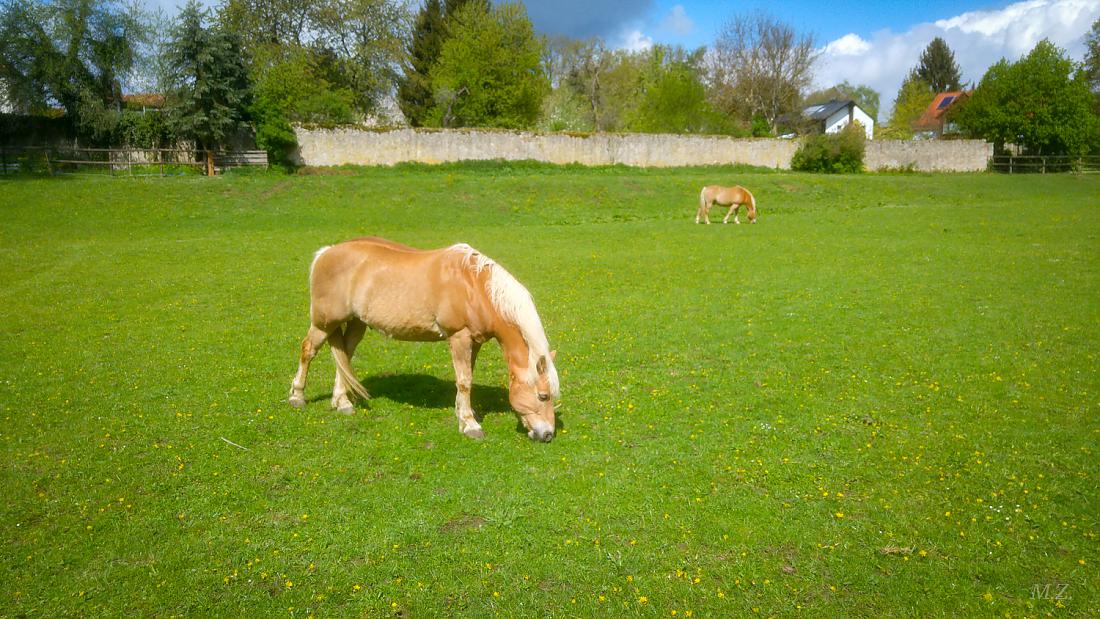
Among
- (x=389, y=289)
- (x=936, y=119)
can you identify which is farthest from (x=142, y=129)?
(x=936, y=119)

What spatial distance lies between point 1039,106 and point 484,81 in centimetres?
4688

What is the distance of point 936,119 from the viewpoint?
8406 centimetres

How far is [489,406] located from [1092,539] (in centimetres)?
578

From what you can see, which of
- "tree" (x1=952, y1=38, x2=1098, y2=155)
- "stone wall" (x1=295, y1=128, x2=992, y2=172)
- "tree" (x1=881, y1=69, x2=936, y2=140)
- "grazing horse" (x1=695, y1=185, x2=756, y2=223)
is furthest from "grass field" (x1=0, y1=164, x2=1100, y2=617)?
"tree" (x1=881, y1=69, x2=936, y2=140)

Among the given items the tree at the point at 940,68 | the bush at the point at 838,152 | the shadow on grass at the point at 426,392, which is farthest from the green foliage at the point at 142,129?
the tree at the point at 940,68

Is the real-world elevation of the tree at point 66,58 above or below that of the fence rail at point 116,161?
above

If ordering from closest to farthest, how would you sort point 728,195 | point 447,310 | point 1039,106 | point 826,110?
point 447,310 < point 728,195 < point 1039,106 < point 826,110

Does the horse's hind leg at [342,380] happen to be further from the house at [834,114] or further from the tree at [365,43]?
the house at [834,114]

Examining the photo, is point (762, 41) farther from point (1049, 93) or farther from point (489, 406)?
point (489, 406)

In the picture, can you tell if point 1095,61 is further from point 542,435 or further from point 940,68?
point 542,435

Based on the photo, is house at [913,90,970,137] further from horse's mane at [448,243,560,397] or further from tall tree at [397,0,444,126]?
horse's mane at [448,243,560,397]

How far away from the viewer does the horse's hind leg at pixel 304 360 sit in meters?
7.34

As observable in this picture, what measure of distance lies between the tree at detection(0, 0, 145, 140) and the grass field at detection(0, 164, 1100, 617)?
2972 centimetres

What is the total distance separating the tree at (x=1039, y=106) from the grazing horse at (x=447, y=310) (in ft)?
206
